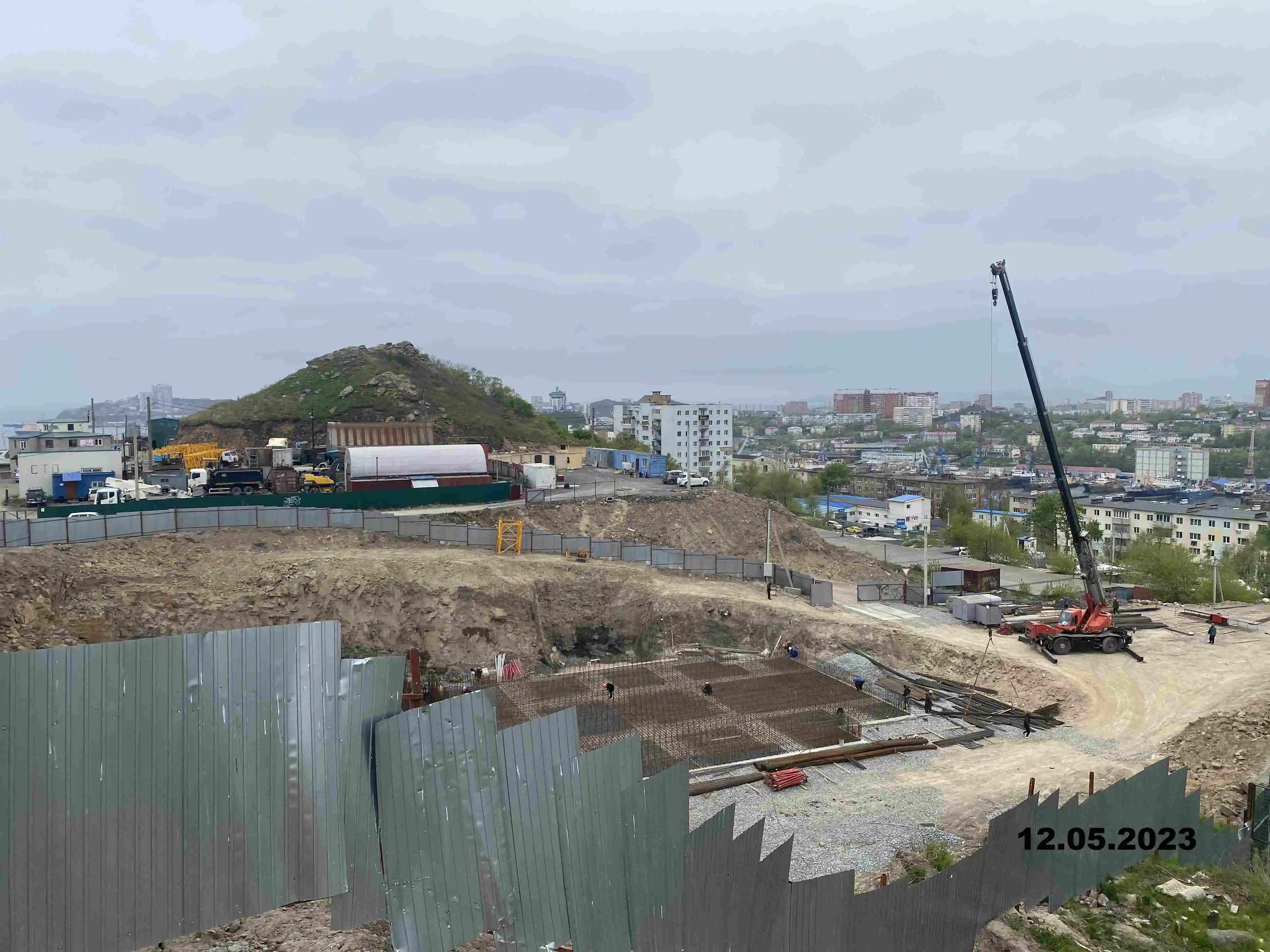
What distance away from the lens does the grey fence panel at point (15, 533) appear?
96.4 ft

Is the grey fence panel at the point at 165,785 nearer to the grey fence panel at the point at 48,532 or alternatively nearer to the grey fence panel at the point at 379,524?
the grey fence panel at the point at 48,532

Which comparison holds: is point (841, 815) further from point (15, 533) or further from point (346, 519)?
point (15, 533)

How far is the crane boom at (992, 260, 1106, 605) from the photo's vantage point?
2672cm

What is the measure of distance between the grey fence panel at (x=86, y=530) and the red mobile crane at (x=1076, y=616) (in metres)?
35.0

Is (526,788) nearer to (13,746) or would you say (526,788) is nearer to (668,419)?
(13,746)

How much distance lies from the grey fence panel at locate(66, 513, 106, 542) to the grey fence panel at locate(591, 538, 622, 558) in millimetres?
19769

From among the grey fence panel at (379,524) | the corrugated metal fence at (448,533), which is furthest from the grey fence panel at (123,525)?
the grey fence panel at (379,524)

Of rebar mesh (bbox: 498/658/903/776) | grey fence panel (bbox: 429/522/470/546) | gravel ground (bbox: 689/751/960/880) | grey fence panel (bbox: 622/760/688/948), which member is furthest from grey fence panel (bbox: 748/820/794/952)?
grey fence panel (bbox: 429/522/470/546)

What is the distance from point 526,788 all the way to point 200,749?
3.09 meters

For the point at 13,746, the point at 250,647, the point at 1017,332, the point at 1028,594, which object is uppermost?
the point at 1017,332

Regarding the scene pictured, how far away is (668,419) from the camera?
12406cm

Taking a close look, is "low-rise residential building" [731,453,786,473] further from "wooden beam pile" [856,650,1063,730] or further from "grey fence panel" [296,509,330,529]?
"wooden beam pile" [856,650,1063,730]

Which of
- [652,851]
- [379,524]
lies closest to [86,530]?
[379,524]

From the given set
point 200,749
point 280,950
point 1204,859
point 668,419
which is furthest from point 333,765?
point 668,419
